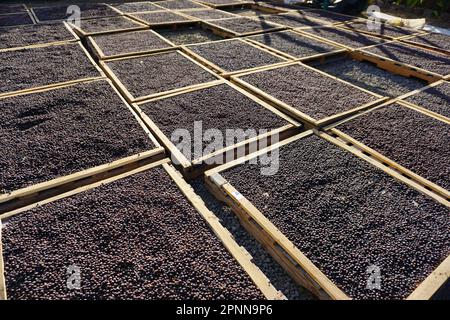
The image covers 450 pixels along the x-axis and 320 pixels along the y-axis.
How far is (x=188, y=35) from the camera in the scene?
747cm

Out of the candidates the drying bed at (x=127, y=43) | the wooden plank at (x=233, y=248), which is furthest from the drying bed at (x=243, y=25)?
the wooden plank at (x=233, y=248)

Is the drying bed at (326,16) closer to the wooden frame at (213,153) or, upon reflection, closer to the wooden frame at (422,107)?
the wooden frame at (422,107)

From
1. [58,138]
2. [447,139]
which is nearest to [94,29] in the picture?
[58,138]

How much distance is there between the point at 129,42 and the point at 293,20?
4524mm

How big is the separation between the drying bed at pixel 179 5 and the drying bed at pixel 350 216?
768 centimetres

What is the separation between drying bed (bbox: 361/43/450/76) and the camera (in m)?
5.56

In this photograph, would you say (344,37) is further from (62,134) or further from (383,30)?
(62,134)

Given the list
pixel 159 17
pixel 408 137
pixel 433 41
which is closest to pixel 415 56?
pixel 433 41

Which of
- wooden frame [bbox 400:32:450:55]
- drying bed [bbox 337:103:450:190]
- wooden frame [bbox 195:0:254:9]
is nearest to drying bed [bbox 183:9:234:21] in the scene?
wooden frame [bbox 195:0:254:9]

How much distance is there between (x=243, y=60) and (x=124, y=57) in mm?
2104

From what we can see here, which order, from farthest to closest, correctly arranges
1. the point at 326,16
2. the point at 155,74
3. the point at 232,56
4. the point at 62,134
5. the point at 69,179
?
the point at 326,16
the point at 232,56
the point at 155,74
the point at 62,134
the point at 69,179

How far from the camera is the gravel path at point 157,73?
15.2ft

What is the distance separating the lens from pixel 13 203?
2.77 meters
